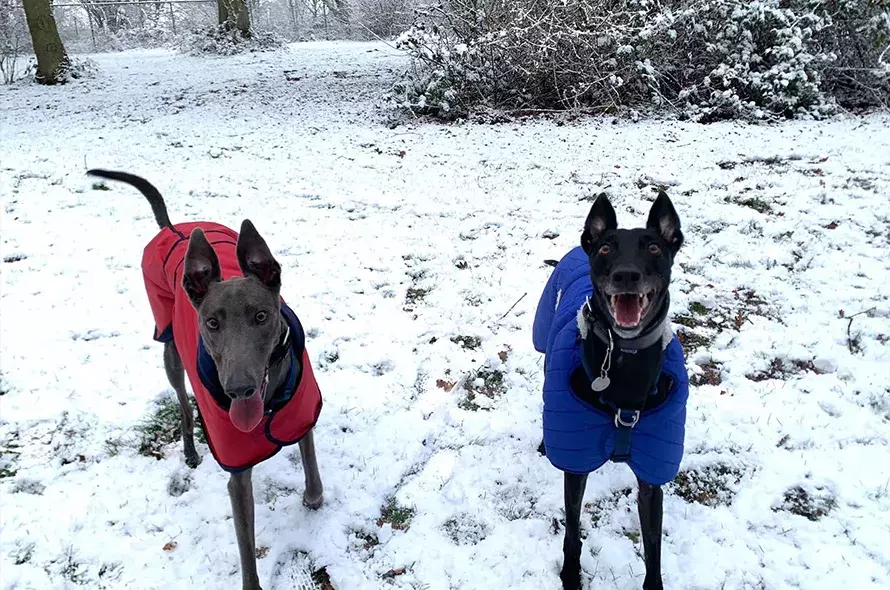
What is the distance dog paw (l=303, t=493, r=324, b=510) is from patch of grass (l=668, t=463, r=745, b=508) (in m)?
1.96

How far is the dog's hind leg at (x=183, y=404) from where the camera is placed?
342cm

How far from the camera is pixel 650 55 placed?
466 inches

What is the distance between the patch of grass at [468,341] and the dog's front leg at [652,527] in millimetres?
2123

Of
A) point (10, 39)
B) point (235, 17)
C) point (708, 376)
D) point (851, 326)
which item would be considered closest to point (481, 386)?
point (708, 376)

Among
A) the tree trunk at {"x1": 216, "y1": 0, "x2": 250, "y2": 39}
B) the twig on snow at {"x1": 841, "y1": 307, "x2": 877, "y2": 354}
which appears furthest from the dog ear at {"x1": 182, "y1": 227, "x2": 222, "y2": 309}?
the tree trunk at {"x1": 216, "y1": 0, "x2": 250, "y2": 39}

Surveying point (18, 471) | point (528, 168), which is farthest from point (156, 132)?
point (18, 471)

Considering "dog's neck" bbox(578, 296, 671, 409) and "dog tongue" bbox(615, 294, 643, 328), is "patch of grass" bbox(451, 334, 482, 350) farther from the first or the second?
"dog tongue" bbox(615, 294, 643, 328)

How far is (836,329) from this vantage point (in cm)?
437

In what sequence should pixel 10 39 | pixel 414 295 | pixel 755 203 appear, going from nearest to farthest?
1. pixel 414 295
2. pixel 755 203
3. pixel 10 39

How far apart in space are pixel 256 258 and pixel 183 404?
1.39m

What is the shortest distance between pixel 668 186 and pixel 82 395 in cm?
700

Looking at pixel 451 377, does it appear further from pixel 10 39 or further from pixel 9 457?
pixel 10 39

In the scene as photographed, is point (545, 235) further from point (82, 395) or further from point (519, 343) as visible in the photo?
point (82, 395)

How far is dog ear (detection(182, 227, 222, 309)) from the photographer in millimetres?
2496
